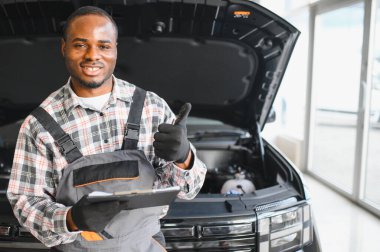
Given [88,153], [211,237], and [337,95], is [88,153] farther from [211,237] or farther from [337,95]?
[337,95]

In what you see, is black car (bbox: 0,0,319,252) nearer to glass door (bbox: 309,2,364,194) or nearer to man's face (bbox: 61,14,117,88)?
man's face (bbox: 61,14,117,88)

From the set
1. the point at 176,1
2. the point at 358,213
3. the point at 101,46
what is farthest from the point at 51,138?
the point at 358,213

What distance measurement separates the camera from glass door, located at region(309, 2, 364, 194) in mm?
4250

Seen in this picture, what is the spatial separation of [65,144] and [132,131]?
20 centimetres

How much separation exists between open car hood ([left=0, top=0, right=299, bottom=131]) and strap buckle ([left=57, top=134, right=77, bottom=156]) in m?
0.74

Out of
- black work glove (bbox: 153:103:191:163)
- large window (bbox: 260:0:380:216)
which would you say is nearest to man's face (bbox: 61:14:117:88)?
black work glove (bbox: 153:103:191:163)

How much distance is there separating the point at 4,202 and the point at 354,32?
13.2ft

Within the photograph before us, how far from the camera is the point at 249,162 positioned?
2.30 meters

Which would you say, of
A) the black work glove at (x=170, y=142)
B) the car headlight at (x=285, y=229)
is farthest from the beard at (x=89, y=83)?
the car headlight at (x=285, y=229)

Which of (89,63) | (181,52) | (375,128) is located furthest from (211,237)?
(375,128)

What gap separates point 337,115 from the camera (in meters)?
5.74

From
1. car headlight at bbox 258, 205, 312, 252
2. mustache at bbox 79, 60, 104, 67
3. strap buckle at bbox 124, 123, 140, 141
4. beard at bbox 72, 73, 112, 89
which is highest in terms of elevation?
mustache at bbox 79, 60, 104, 67

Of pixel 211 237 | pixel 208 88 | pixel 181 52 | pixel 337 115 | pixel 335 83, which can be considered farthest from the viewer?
pixel 337 115

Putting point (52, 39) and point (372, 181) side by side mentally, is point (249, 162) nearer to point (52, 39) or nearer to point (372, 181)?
point (52, 39)
